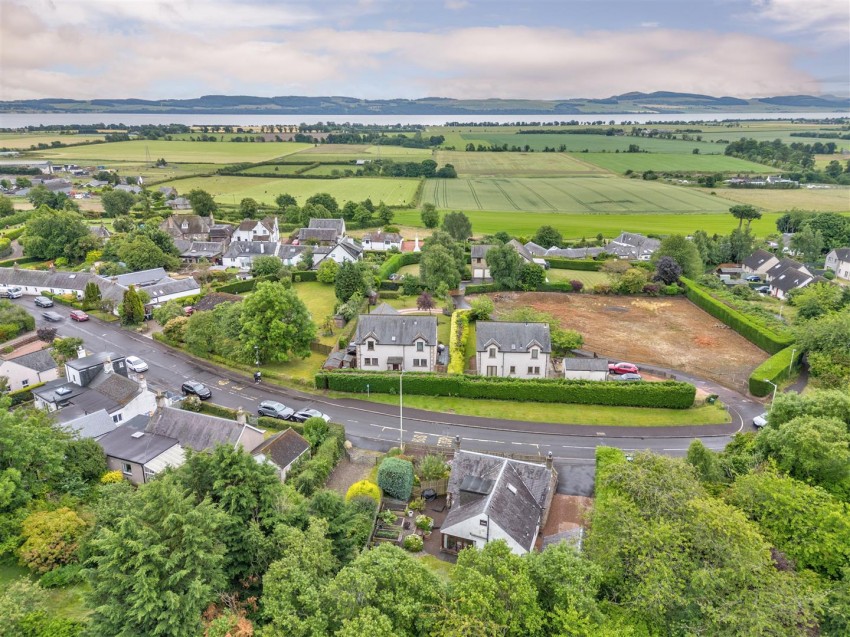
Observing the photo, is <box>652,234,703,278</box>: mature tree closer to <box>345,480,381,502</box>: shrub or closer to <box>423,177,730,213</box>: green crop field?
<box>423,177,730,213</box>: green crop field

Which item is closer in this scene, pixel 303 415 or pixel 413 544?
pixel 413 544

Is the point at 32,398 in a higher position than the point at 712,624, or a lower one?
lower

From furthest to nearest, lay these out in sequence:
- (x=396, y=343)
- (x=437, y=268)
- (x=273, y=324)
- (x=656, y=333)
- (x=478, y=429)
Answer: (x=437, y=268), (x=656, y=333), (x=396, y=343), (x=273, y=324), (x=478, y=429)

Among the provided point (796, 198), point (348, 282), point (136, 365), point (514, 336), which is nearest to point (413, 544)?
point (514, 336)

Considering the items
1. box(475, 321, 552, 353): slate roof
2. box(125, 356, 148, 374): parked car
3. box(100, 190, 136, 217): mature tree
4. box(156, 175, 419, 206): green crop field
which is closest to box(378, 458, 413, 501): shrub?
box(475, 321, 552, 353): slate roof

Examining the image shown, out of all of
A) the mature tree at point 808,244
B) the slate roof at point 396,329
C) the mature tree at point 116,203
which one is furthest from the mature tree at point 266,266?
the mature tree at point 808,244

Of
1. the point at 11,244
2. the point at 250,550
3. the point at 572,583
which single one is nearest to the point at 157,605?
the point at 250,550

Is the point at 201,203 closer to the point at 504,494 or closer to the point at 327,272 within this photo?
the point at 327,272

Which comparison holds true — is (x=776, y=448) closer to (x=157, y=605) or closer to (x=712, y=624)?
(x=712, y=624)
